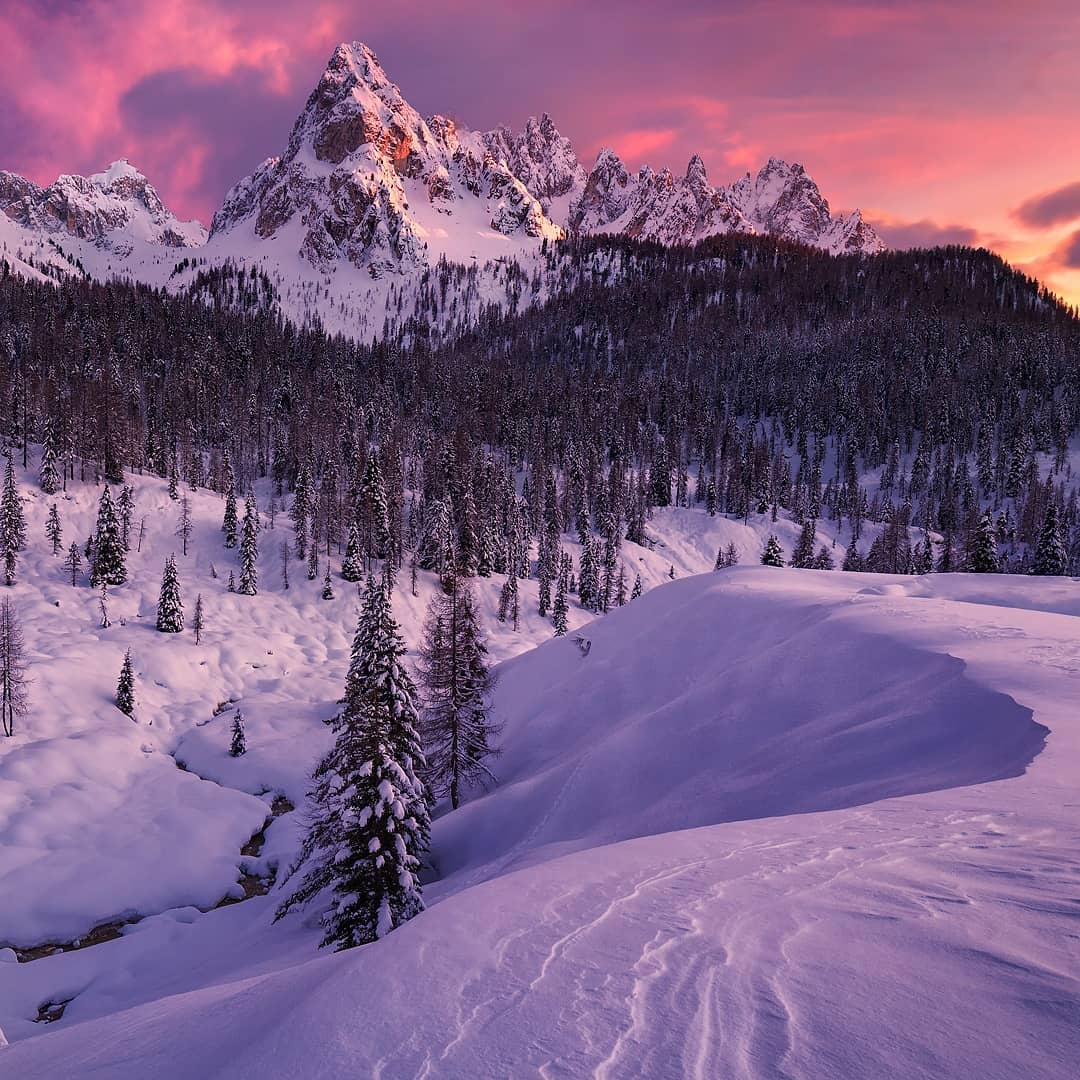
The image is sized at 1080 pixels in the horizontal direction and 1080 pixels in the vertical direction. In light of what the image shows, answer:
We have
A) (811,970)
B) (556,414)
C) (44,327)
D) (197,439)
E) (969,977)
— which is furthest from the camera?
(556,414)

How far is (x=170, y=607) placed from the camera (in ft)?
197

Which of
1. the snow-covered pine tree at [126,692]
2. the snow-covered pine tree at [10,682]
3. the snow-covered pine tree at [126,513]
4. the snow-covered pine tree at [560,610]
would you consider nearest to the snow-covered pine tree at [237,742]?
the snow-covered pine tree at [126,692]

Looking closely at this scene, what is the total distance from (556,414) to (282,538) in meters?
83.8

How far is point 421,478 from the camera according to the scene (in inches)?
4289

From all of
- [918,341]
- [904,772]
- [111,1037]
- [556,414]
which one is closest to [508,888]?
[111,1037]

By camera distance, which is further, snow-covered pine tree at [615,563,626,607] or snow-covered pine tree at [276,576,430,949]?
snow-covered pine tree at [615,563,626,607]

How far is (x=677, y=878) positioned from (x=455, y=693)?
59.4 feet

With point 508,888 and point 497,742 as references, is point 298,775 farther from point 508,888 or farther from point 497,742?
point 508,888

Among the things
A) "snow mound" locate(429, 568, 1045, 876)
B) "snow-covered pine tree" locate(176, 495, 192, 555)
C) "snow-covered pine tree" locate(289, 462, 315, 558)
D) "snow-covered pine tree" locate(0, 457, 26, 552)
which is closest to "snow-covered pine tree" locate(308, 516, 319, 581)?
"snow-covered pine tree" locate(289, 462, 315, 558)

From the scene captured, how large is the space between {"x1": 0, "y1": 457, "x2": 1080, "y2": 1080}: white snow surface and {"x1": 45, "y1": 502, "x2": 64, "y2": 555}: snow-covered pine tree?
35.4 metres

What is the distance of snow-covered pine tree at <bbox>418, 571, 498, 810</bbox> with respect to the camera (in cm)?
2394

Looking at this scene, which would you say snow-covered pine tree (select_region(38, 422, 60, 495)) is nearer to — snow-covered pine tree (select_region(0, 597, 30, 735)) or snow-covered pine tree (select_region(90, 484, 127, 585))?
snow-covered pine tree (select_region(90, 484, 127, 585))

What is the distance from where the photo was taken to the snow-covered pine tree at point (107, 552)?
6481 centimetres

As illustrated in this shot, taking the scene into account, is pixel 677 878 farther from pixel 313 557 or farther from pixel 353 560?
pixel 313 557
